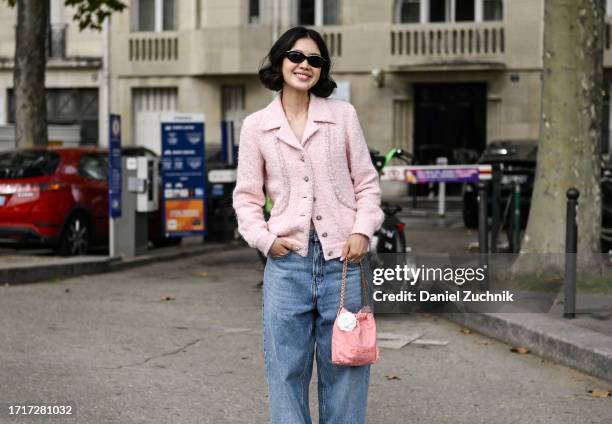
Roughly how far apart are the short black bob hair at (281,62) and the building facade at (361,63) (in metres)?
26.5

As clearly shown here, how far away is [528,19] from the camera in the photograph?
105 ft

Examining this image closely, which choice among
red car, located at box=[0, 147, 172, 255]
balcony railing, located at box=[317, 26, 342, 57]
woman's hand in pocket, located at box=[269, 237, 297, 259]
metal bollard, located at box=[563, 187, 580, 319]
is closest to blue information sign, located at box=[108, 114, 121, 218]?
red car, located at box=[0, 147, 172, 255]

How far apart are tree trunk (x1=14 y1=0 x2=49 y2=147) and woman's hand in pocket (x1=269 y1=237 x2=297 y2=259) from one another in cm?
1559

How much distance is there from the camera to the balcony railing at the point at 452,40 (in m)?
32.2

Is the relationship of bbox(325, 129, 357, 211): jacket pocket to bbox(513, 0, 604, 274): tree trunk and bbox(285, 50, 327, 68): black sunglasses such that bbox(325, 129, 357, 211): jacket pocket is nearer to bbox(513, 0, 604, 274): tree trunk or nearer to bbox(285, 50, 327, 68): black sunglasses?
bbox(285, 50, 327, 68): black sunglasses

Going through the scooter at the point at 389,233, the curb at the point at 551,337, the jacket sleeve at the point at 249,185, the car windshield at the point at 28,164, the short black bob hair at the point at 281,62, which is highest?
the short black bob hair at the point at 281,62

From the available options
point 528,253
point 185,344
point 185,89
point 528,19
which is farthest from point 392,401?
point 185,89

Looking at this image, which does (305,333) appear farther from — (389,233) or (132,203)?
(132,203)

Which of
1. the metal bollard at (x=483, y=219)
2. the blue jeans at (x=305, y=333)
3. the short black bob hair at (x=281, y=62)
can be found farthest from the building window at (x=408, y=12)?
the blue jeans at (x=305, y=333)

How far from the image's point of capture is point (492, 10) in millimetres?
32875

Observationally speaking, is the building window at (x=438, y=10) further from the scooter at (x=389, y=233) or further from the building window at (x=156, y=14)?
the scooter at (x=389, y=233)

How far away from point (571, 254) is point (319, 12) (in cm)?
2533

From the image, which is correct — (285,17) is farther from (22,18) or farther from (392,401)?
(392,401)

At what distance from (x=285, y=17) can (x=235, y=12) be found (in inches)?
52.3
